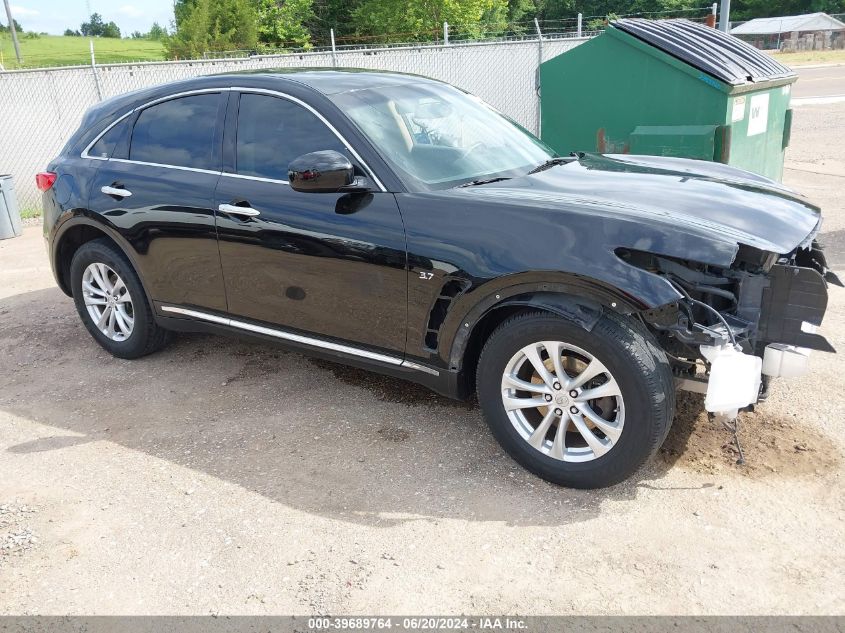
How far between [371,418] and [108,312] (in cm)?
213

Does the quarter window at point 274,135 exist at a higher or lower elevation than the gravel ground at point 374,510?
higher

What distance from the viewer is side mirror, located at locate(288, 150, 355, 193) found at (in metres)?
3.55

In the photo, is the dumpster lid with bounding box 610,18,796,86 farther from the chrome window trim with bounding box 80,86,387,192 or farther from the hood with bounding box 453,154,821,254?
the chrome window trim with bounding box 80,86,387,192

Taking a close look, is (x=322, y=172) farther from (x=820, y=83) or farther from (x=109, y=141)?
(x=820, y=83)

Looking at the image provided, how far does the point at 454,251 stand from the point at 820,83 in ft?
95.8

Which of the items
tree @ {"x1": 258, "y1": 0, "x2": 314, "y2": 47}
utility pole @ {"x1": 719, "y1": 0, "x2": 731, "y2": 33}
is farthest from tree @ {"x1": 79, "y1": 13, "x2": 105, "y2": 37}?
Result: utility pole @ {"x1": 719, "y1": 0, "x2": 731, "y2": 33}

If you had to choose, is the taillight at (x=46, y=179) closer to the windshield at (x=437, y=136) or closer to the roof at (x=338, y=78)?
the roof at (x=338, y=78)

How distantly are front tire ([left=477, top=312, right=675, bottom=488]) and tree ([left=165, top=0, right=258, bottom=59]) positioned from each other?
23.2m

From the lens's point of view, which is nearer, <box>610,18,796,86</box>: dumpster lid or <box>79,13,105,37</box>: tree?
<box>610,18,796,86</box>: dumpster lid

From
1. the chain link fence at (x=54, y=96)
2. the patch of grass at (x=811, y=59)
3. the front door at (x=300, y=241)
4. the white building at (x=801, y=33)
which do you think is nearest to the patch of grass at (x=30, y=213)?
the chain link fence at (x=54, y=96)

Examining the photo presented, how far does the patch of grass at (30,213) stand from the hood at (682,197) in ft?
30.6

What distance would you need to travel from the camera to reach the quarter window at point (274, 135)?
395cm

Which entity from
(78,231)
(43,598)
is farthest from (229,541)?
(78,231)

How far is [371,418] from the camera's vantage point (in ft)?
13.8
